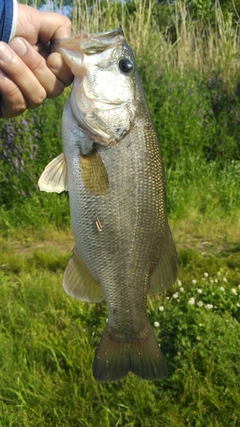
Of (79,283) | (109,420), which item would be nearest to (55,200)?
Answer: (109,420)

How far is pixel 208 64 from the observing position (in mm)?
7477

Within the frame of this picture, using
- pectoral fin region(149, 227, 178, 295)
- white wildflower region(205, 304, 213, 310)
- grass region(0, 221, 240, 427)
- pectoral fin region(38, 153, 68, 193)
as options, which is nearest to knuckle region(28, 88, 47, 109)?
pectoral fin region(38, 153, 68, 193)

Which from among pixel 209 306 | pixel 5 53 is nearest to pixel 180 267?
pixel 209 306

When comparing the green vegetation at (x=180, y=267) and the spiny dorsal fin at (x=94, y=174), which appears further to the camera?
the green vegetation at (x=180, y=267)

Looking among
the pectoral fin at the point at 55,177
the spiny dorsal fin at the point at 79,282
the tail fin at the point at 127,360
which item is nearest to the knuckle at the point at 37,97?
the pectoral fin at the point at 55,177

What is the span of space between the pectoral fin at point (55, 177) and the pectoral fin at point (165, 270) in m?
0.45

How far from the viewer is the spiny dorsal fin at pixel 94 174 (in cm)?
162

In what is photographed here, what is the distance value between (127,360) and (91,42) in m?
1.17

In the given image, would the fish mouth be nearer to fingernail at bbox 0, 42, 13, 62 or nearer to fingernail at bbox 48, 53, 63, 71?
fingernail at bbox 48, 53, 63, 71

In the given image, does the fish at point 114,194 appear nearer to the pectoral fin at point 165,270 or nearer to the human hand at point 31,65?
→ the pectoral fin at point 165,270

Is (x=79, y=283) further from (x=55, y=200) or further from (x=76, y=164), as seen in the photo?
(x=55, y=200)

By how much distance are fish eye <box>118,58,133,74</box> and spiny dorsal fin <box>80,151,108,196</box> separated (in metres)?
0.34

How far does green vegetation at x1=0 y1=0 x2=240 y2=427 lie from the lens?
101 inches

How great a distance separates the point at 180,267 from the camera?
13.4 feet
